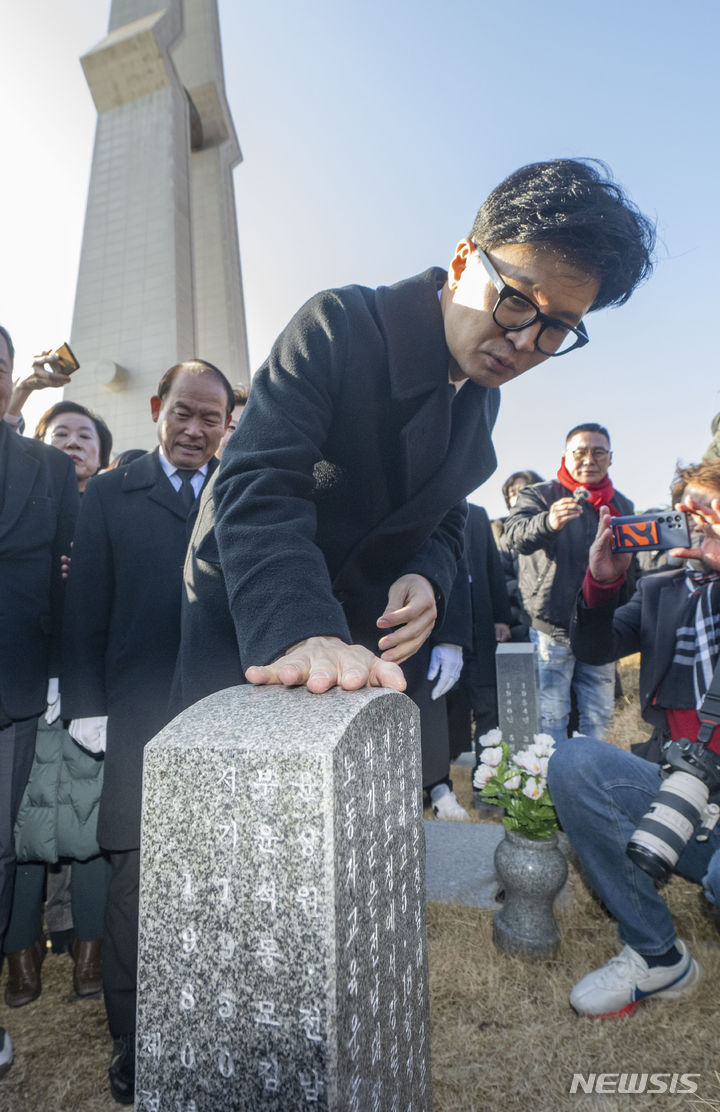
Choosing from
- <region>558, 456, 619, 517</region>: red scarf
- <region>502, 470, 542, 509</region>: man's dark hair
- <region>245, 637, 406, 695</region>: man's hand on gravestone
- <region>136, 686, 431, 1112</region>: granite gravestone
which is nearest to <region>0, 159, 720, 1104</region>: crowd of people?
<region>245, 637, 406, 695</region>: man's hand on gravestone

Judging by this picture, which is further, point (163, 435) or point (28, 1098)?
point (163, 435)

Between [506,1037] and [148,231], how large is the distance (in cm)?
1217

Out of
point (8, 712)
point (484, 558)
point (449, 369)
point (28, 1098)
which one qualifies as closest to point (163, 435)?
point (8, 712)

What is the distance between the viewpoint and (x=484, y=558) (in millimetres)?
4453

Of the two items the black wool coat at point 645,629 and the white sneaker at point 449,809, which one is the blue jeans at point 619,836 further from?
the white sneaker at point 449,809

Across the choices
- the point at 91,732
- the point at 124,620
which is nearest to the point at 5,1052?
the point at 91,732

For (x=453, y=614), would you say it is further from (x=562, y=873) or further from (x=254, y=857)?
(x=254, y=857)

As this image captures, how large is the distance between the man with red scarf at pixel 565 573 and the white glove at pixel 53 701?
286 centimetres

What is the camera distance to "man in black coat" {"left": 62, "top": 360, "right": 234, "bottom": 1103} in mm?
1881

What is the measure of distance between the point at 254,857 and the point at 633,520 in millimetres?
2651

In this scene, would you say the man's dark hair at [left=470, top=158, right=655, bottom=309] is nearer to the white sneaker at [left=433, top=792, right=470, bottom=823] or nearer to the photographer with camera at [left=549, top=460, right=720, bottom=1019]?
the photographer with camera at [left=549, top=460, right=720, bottom=1019]

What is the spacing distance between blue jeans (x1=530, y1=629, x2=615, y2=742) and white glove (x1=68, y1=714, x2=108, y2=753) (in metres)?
2.87

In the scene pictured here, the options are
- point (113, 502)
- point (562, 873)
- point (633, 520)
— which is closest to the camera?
point (113, 502)

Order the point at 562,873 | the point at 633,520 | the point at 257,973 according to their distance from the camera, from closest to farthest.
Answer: the point at 257,973 < the point at 562,873 < the point at 633,520
